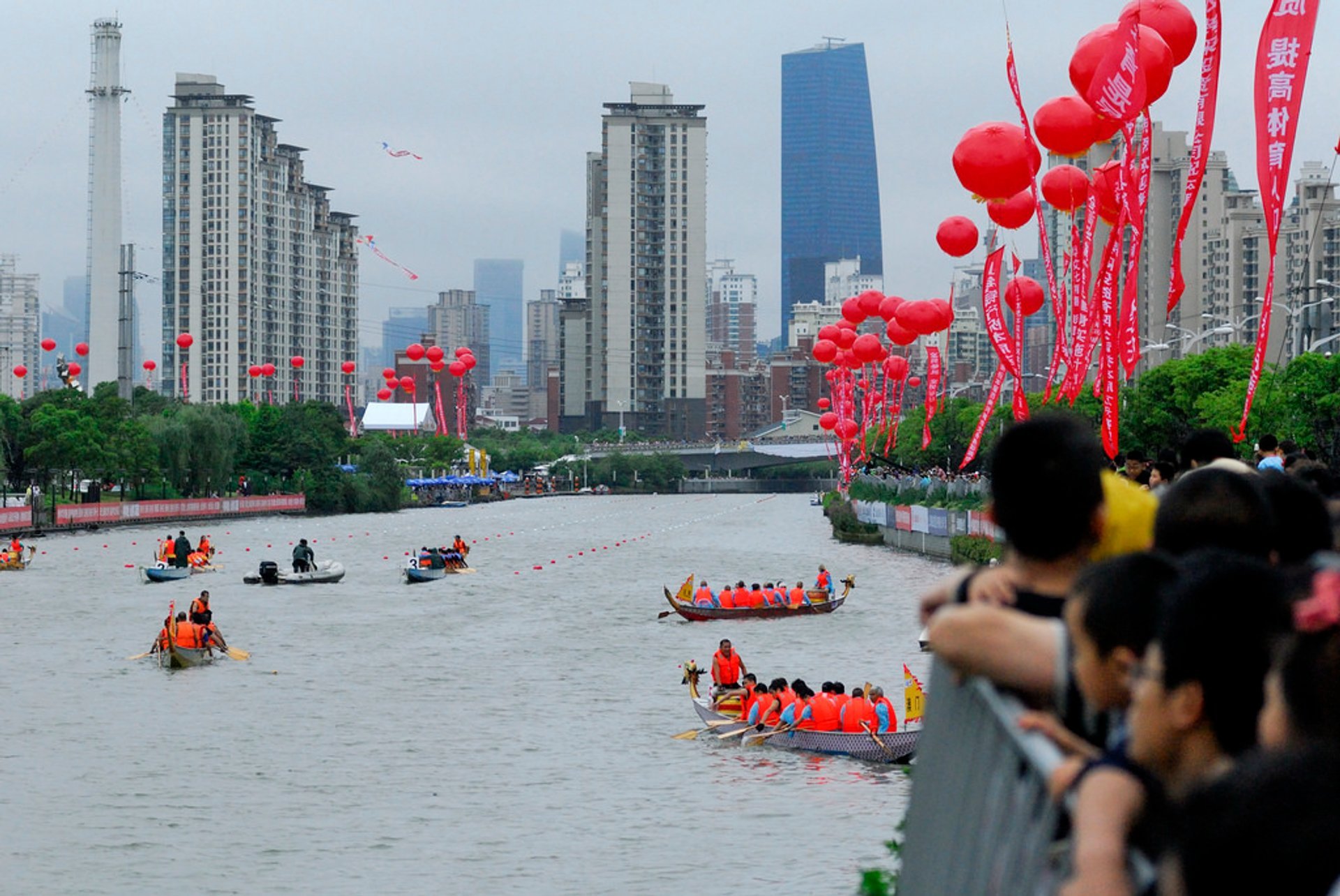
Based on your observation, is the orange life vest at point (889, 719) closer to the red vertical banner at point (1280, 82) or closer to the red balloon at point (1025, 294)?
the red vertical banner at point (1280, 82)

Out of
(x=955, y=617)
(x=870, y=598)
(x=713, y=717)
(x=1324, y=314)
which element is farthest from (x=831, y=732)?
(x=1324, y=314)

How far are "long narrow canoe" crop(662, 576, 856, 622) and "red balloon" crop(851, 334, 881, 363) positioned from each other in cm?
957

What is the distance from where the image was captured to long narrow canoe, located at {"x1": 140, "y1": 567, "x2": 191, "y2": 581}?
5634 centimetres

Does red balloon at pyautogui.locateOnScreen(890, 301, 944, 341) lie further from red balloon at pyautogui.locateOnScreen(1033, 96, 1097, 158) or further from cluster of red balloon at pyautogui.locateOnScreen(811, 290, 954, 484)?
red balloon at pyautogui.locateOnScreen(1033, 96, 1097, 158)

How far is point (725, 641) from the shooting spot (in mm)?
29438

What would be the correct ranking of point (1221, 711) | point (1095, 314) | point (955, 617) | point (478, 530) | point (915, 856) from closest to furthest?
point (1221, 711) → point (955, 617) → point (915, 856) → point (1095, 314) → point (478, 530)

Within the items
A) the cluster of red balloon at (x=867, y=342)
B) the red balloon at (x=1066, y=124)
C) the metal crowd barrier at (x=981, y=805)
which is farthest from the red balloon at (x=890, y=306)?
the metal crowd barrier at (x=981, y=805)

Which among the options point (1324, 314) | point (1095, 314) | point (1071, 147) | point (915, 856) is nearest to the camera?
point (915, 856)

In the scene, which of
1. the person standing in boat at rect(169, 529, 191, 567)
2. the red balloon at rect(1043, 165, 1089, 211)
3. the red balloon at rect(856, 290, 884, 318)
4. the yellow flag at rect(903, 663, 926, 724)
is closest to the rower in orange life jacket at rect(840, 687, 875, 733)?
the yellow flag at rect(903, 663, 926, 724)

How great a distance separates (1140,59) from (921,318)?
18111mm

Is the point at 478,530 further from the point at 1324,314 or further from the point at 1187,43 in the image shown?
the point at 1187,43

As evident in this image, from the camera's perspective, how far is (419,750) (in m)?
28.2

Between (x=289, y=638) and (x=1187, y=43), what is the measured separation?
92.1 feet

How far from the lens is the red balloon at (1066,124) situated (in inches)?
997
